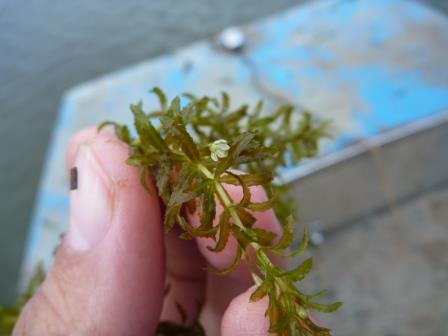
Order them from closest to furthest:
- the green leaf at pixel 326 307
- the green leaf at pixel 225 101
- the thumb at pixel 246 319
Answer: the green leaf at pixel 326 307 < the thumb at pixel 246 319 < the green leaf at pixel 225 101

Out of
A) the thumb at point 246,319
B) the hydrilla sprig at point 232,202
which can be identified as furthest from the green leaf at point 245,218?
the thumb at point 246,319

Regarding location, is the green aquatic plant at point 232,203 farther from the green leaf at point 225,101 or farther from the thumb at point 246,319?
the green leaf at point 225,101

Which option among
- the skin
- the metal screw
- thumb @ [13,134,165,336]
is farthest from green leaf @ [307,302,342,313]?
the metal screw

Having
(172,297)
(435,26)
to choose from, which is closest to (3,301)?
(172,297)

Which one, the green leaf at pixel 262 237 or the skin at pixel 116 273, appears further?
the skin at pixel 116 273

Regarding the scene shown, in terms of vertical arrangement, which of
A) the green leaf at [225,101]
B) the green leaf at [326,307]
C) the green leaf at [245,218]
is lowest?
the green leaf at [326,307]

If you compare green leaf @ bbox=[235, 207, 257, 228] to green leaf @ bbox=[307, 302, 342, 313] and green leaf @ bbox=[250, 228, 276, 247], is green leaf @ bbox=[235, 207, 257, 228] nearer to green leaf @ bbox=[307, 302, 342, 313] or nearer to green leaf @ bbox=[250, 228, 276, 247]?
green leaf @ bbox=[250, 228, 276, 247]

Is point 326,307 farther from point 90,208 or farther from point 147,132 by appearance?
point 90,208

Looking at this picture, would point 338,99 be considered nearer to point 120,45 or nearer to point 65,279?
point 65,279

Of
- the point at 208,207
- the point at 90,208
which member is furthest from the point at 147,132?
the point at 90,208
